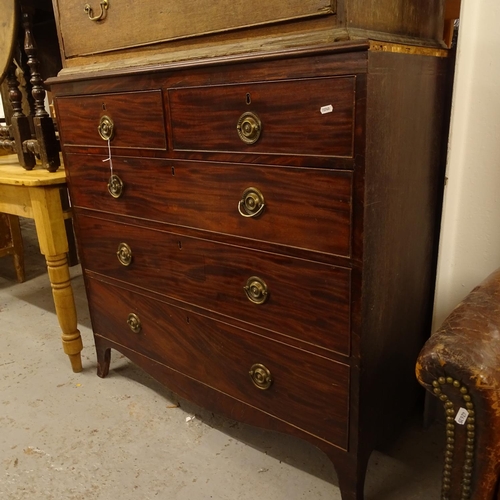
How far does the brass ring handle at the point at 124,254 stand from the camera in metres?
1.56

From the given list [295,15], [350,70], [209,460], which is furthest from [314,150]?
[209,460]

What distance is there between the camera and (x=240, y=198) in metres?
1.19

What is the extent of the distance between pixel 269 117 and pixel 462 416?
2.31 feet

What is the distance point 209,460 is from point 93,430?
1.45 ft

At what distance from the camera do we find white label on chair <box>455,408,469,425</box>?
0.82m

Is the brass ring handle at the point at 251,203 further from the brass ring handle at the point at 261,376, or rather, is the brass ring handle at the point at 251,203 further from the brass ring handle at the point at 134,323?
the brass ring handle at the point at 134,323

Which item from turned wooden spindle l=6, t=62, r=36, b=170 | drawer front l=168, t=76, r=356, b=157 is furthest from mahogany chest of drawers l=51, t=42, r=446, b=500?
turned wooden spindle l=6, t=62, r=36, b=170

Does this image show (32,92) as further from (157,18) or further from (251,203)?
(251,203)

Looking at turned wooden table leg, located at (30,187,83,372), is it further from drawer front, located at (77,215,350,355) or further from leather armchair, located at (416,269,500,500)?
leather armchair, located at (416,269,500,500)

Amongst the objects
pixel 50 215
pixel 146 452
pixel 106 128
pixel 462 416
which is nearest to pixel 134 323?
pixel 146 452

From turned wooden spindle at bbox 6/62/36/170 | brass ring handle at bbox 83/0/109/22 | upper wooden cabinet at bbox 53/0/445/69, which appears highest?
brass ring handle at bbox 83/0/109/22

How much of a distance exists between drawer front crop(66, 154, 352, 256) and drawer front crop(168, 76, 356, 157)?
0.05m

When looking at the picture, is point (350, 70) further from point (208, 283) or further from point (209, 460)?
point (209, 460)

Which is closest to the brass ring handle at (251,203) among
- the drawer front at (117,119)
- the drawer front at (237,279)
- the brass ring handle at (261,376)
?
the drawer front at (237,279)
